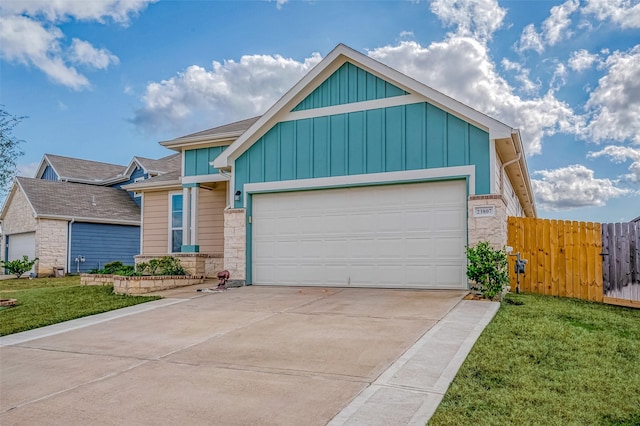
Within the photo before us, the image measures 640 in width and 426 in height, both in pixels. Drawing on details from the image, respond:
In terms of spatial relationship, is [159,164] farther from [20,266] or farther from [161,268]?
[161,268]

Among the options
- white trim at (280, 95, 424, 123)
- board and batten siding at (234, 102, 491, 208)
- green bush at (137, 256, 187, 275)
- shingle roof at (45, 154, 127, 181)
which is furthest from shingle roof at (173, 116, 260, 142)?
shingle roof at (45, 154, 127, 181)

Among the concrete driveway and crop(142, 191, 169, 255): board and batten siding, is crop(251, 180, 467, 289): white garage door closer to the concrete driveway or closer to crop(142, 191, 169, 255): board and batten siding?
the concrete driveway

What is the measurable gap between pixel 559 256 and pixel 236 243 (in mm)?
7647

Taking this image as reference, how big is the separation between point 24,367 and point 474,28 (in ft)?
41.5

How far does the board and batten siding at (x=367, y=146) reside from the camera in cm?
1034

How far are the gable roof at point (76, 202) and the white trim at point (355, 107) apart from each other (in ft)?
50.5

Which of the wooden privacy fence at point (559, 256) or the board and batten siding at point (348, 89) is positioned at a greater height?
the board and batten siding at point (348, 89)

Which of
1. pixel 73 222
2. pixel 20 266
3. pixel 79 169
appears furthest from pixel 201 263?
pixel 79 169

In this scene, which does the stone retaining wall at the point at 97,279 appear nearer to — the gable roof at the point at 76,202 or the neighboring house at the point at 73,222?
the neighboring house at the point at 73,222

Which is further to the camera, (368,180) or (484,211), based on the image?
(368,180)

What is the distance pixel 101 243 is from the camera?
24297mm

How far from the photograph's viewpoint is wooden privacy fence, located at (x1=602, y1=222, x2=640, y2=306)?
32.8 ft

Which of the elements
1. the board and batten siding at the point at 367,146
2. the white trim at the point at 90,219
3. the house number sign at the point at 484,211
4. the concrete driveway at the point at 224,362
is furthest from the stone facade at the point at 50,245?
the house number sign at the point at 484,211

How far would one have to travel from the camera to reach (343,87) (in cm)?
1173
